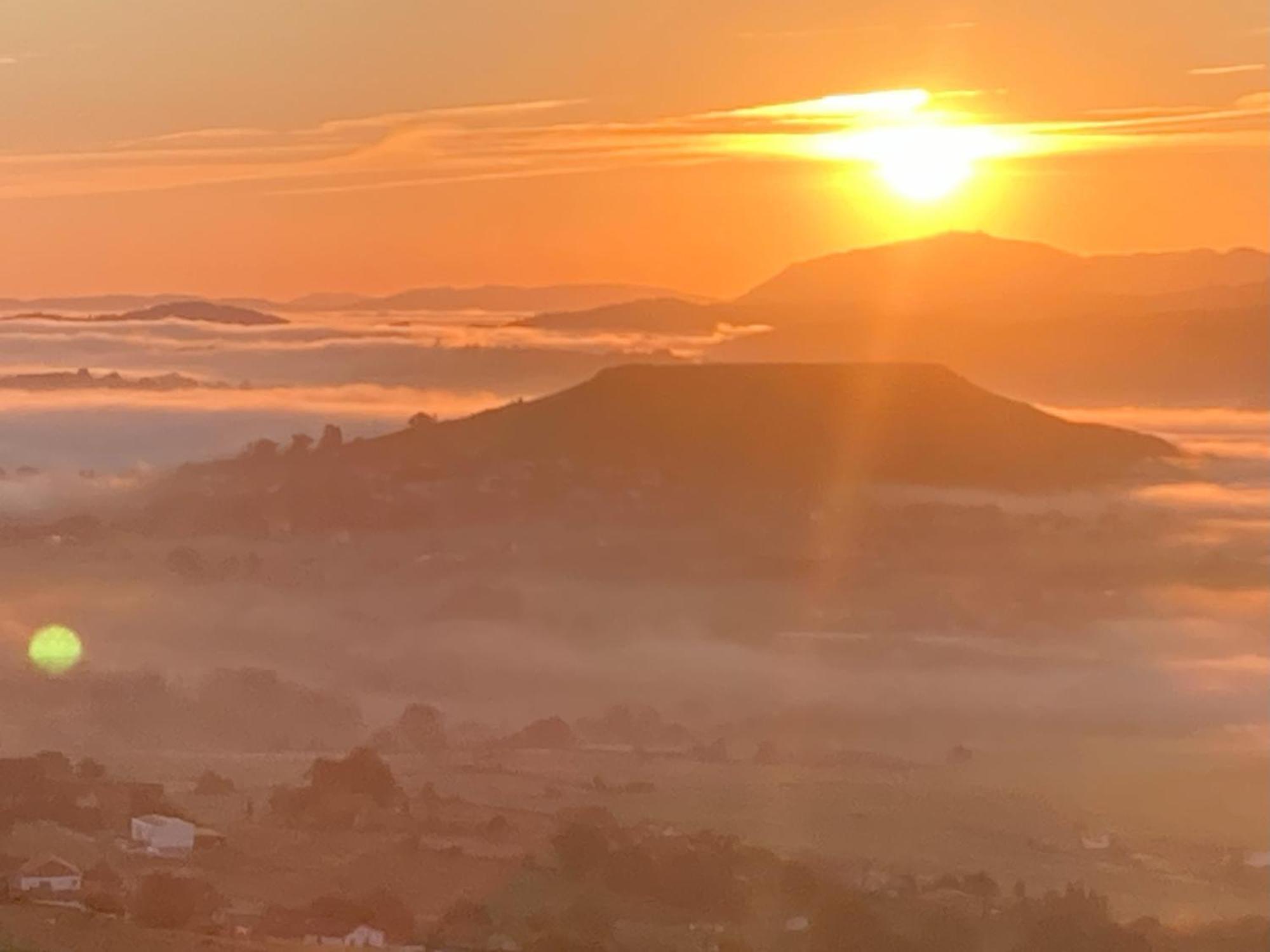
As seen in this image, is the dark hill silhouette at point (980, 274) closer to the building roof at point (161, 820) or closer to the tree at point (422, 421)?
the tree at point (422, 421)

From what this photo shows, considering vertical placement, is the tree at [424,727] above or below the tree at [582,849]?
above

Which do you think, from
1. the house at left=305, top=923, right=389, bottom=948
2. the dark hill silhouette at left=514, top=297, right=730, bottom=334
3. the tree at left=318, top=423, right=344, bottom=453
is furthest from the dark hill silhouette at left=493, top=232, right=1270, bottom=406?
the house at left=305, top=923, right=389, bottom=948

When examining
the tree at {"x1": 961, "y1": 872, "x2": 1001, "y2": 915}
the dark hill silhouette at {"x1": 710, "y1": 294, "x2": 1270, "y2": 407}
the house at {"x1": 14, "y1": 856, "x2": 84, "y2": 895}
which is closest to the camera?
the dark hill silhouette at {"x1": 710, "y1": 294, "x2": 1270, "y2": 407}

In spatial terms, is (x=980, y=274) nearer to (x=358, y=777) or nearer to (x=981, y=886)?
(x=981, y=886)

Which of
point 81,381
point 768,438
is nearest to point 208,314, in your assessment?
point 81,381

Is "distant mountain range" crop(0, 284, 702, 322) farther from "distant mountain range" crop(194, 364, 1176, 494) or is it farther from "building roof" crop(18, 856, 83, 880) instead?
"building roof" crop(18, 856, 83, 880)

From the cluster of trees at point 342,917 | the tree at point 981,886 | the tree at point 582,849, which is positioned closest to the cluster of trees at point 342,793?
the cluster of trees at point 342,917
